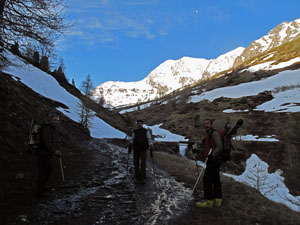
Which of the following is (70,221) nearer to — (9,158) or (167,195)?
(167,195)

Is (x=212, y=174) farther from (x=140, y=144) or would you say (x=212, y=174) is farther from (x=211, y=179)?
(x=140, y=144)

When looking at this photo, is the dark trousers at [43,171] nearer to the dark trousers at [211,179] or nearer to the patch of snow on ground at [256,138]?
the dark trousers at [211,179]

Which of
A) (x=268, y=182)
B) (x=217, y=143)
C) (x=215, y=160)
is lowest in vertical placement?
(x=268, y=182)

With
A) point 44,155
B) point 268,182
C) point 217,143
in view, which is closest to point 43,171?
point 44,155

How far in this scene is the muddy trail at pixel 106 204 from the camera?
14.8 feet

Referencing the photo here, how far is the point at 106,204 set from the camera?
5.56 m

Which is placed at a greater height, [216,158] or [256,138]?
[216,158]

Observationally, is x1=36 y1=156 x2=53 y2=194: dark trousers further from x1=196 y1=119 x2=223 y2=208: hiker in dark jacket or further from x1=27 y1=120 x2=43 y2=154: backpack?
x1=196 y1=119 x2=223 y2=208: hiker in dark jacket

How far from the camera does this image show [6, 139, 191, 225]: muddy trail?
14.8 ft

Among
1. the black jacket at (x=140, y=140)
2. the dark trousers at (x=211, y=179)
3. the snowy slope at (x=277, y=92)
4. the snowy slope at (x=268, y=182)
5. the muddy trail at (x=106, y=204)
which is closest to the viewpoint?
the muddy trail at (x=106, y=204)

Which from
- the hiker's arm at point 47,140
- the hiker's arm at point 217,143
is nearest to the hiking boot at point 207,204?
the hiker's arm at point 217,143

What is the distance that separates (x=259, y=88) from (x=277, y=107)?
128 feet

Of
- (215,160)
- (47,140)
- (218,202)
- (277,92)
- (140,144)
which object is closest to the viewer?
(215,160)

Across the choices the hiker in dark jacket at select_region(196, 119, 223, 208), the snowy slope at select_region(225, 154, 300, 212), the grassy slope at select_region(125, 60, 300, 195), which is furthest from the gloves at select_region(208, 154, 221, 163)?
the grassy slope at select_region(125, 60, 300, 195)
